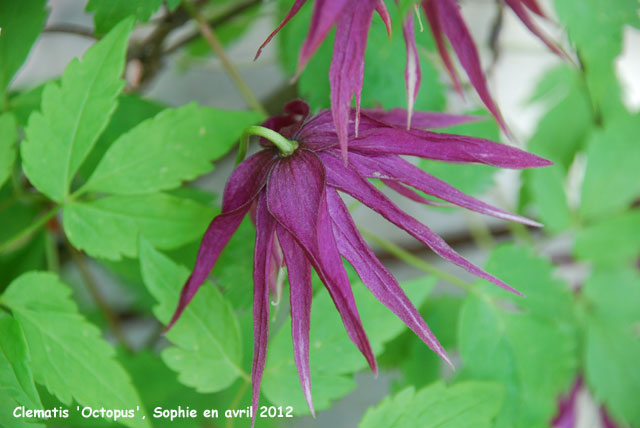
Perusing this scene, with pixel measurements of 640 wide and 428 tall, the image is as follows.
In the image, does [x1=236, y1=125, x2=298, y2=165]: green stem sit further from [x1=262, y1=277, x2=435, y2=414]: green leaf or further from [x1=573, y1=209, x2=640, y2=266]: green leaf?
[x1=573, y1=209, x2=640, y2=266]: green leaf

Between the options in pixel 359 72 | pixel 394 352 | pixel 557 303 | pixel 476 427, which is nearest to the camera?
pixel 359 72

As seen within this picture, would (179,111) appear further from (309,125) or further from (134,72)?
(134,72)

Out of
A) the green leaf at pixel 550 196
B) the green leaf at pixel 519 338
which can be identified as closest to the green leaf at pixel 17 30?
the green leaf at pixel 519 338

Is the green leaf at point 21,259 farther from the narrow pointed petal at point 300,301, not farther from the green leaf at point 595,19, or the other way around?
the green leaf at point 595,19

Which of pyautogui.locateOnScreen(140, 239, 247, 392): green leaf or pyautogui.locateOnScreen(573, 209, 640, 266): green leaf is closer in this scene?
pyautogui.locateOnScreen(140, 239, 247, 392): green leaf

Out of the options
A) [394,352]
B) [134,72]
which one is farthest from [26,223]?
[394,352]

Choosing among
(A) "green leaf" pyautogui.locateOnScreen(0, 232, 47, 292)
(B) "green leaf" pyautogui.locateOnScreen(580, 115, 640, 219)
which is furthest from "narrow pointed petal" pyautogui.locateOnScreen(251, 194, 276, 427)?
(B) "green leaf" pyautogui.locateOnScreen(580, 115, 640, 219)

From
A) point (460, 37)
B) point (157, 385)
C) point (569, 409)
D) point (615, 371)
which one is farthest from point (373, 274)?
point (569, 409)
